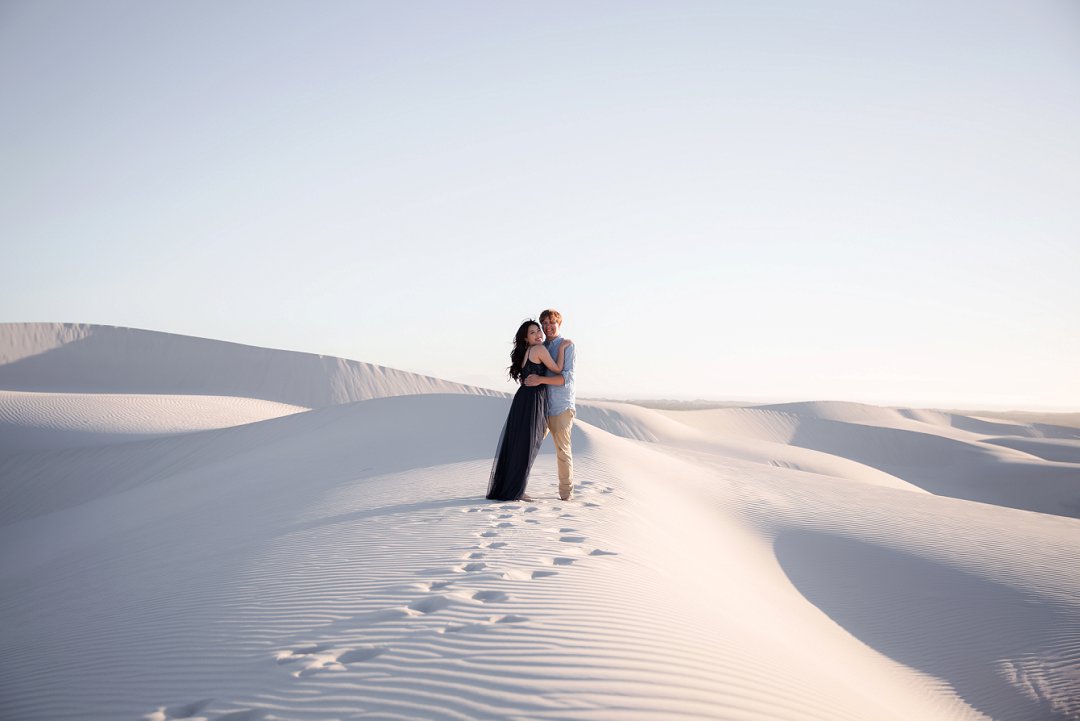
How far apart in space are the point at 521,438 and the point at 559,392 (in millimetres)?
717

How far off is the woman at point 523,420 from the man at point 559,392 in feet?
0.26

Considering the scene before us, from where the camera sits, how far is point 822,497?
11859 mm

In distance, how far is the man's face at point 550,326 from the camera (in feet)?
22.9

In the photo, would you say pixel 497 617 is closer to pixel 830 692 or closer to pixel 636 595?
pixel 636 595

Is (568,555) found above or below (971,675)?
above

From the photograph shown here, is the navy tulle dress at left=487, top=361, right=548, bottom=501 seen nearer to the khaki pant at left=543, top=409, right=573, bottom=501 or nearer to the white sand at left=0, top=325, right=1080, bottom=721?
the khaki pant at left=543, top=409, right=573, bottom=501

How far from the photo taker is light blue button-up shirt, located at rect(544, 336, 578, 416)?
7.17 m

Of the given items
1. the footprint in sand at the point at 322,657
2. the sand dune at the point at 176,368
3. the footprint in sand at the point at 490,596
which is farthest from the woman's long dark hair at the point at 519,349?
the sand dune at the point at 176,368

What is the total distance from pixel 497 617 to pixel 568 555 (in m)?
1.55

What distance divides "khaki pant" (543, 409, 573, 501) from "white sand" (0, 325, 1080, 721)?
0.26m

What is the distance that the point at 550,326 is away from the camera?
7012 millimetres

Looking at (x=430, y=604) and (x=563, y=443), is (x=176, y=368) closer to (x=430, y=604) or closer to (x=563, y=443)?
(x=563, y=443)

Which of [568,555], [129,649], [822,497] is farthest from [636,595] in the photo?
[822,497]

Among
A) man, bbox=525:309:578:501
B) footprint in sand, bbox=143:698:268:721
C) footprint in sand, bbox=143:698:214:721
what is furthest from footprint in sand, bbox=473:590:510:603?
man, bbox=525:309:578:501
